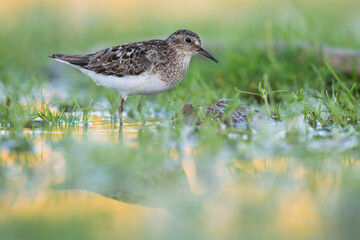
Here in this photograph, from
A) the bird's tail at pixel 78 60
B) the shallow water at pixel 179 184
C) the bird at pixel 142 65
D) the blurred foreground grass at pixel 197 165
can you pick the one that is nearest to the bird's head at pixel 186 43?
the bird at pixel 142 65

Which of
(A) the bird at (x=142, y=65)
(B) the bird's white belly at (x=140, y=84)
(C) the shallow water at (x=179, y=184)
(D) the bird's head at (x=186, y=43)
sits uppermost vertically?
(D) the bird's head at (x=186, y=43)

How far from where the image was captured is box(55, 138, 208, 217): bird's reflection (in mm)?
3699

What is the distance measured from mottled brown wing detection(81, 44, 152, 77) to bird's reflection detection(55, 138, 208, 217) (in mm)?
1841

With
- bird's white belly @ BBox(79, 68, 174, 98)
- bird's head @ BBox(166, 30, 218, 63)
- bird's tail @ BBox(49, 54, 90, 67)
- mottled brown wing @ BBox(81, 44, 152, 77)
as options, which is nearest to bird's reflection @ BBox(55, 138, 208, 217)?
→ bird's white belly @ BBox(79, 68, 174, 98)

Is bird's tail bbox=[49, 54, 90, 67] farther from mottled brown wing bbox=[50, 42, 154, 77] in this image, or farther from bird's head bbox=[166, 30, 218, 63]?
bird's head bbox=[166, 30, 218, 63]

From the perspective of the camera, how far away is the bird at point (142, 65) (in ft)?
21.6

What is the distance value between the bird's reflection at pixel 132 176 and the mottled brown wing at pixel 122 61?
6.04 feet

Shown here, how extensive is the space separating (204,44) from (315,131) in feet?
18.0

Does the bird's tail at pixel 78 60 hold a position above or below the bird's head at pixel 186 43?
below

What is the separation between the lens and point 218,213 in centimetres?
343

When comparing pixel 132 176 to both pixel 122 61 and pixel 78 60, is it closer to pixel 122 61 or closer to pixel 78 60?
pixel 122 61

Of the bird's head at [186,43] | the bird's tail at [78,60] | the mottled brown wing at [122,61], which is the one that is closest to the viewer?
the mottled brown wing at [122,61]

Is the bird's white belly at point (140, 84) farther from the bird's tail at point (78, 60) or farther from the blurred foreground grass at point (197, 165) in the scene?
the bird's tail at point (78, 60)

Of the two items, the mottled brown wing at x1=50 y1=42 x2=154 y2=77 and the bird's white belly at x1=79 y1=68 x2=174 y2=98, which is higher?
the mottled brown wing at x1=50 y1=42 x2=154 y2=77
